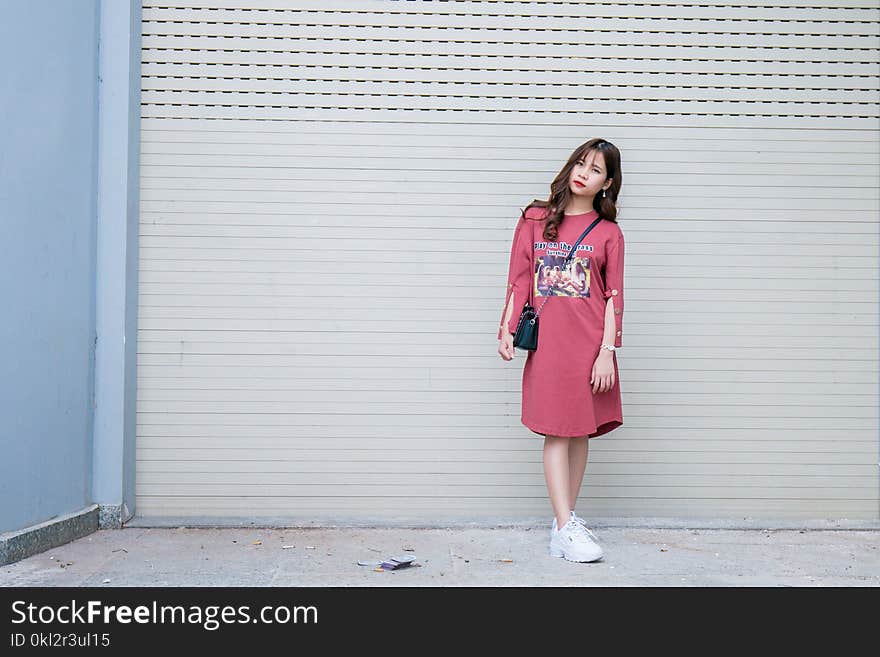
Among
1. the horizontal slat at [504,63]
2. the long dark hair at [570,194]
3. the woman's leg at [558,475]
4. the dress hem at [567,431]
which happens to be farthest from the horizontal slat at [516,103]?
the woman's leg at [558,475]

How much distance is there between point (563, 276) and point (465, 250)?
77 cm

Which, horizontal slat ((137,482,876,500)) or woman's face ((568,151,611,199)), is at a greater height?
woman's face ((568,151,611,199))

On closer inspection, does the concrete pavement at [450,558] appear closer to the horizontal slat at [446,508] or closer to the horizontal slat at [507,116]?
the horizontal slat at [446,508]

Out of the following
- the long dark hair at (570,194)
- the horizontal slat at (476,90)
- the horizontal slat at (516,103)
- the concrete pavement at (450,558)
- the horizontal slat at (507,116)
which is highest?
the horizontal slat at (476,90)

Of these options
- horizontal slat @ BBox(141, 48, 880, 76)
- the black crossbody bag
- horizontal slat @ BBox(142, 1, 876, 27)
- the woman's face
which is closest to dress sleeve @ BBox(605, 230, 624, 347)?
the black crossbody bag

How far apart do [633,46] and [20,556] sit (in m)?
3.77

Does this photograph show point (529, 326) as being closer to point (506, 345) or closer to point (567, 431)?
point (506, 345)

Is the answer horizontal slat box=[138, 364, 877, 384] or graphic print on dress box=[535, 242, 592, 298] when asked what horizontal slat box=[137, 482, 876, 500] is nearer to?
horizontal slat box=[138, 364, 877, 384]

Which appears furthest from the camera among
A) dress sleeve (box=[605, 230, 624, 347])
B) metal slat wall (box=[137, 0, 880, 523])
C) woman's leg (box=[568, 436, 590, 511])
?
metal slat wall (box=[137, 0, 880, 523])

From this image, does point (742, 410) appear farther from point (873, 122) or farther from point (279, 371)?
point (279, 371)

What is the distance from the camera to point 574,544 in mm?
4500

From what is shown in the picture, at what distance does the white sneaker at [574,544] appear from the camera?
176 inches

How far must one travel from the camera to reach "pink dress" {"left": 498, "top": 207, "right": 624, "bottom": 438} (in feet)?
14.9

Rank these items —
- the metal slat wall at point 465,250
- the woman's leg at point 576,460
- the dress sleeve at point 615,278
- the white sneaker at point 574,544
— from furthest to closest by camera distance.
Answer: the metal slat wall at point 465,250 < the woman's leg at point 576,460 < the dress sleeve at point 615,278 < the white sneaker at point 574,544
